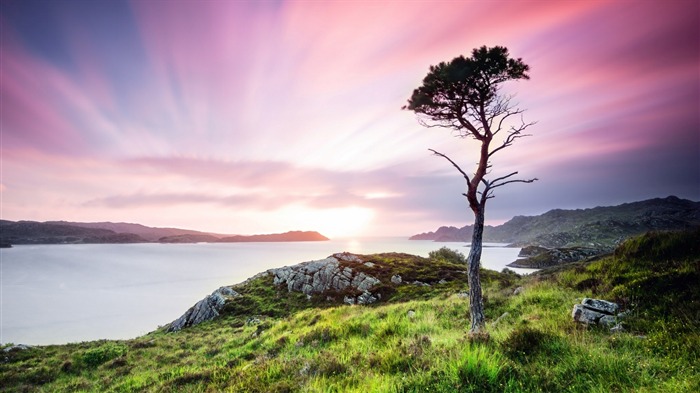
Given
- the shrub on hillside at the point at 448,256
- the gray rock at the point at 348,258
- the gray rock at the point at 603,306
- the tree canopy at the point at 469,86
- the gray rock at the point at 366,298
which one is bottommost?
the gray rock at the point at 366,298

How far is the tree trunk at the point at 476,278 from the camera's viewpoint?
1116 centimetres

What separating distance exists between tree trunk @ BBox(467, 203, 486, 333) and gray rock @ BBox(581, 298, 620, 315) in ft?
10.8

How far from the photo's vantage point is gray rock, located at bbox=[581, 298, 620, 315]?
8609mm

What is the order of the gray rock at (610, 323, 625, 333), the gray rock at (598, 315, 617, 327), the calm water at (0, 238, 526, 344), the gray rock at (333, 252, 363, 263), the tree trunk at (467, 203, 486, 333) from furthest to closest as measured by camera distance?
1. the gray rock at (333, 252, 363, 263)
2. the calm water at (0, 238, 526, 344)
3. the tree trunk at (467, 203, 486, 333)
4. the gray rock at (598, 315, 617, 327)
5. the gray rock at (610, 323, 625, 333)

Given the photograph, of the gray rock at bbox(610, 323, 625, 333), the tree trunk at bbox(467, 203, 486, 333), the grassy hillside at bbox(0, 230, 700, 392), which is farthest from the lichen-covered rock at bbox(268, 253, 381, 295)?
the gray rock at bbox(610, 323, 625, 333)

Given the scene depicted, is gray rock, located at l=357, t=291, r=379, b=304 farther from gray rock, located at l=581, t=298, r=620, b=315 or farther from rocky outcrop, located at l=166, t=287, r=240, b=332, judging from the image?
gray rock, located at l=581, t=298, r=620, b=315

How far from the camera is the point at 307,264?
60.0 meters

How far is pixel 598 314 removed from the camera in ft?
27.8

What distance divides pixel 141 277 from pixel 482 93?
173992 millimetres

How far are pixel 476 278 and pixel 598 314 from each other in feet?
13.1

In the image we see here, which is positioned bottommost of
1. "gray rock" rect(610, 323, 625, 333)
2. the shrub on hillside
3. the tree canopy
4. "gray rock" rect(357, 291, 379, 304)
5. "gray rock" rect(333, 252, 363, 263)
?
"gray rock" rect(357, 291, 379, 304)

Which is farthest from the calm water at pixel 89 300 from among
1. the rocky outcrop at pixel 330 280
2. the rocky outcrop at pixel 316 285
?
the rocky outcrop at pixel 330 280

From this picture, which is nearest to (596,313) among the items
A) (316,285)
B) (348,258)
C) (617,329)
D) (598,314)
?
(598,314)

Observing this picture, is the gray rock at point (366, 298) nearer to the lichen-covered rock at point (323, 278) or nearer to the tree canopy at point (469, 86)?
the lichen-covered rock at point (323, 278)
